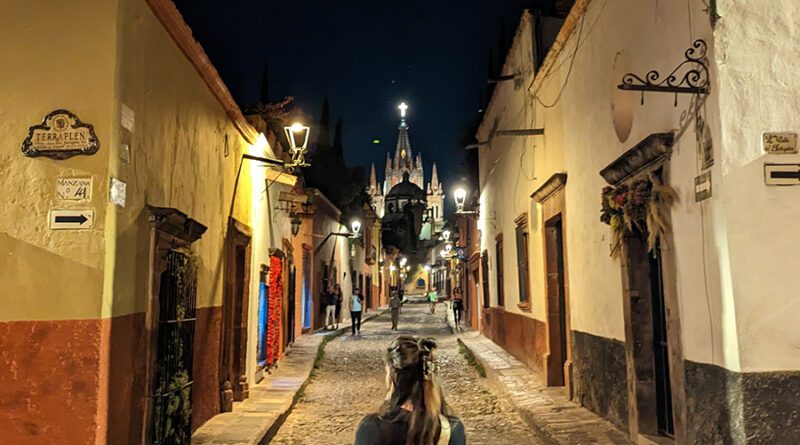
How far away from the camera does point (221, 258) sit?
810 cm

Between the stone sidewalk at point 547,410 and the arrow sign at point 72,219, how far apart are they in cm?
491

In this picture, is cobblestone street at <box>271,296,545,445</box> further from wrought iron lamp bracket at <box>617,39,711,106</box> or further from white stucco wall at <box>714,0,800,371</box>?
wrought iron lamp bracket at <box>617,39,711,106</box>

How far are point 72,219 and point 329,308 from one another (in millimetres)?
18958

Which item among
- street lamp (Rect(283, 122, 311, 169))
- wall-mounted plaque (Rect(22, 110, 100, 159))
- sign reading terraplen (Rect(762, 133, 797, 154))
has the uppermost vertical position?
street lamp (Rect(283, 122, 311, 169))

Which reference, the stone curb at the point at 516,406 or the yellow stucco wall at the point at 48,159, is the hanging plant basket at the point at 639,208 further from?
the yellow stucco wall at the point at 48,159

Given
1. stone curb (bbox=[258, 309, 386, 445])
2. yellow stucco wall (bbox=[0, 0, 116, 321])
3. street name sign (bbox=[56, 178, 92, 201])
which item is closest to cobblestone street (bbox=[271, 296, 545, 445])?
stone curb (bbox=[258, 309, 386, 445])

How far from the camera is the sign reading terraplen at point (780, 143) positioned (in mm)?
4262

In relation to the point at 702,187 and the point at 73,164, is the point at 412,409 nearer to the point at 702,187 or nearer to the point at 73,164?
the point at 702,187

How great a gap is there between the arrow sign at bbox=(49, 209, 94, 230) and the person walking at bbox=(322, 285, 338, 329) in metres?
18.3

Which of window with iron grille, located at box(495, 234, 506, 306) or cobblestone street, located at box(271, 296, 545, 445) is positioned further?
window with iron grille, located at box(495, 234, 506, 306)

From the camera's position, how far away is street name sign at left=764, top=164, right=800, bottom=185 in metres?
4.23

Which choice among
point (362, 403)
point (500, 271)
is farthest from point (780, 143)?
point (500, 271)

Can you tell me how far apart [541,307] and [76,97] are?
811 centimetres

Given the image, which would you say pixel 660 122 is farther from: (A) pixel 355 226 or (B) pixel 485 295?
(A) pixel 355 226
